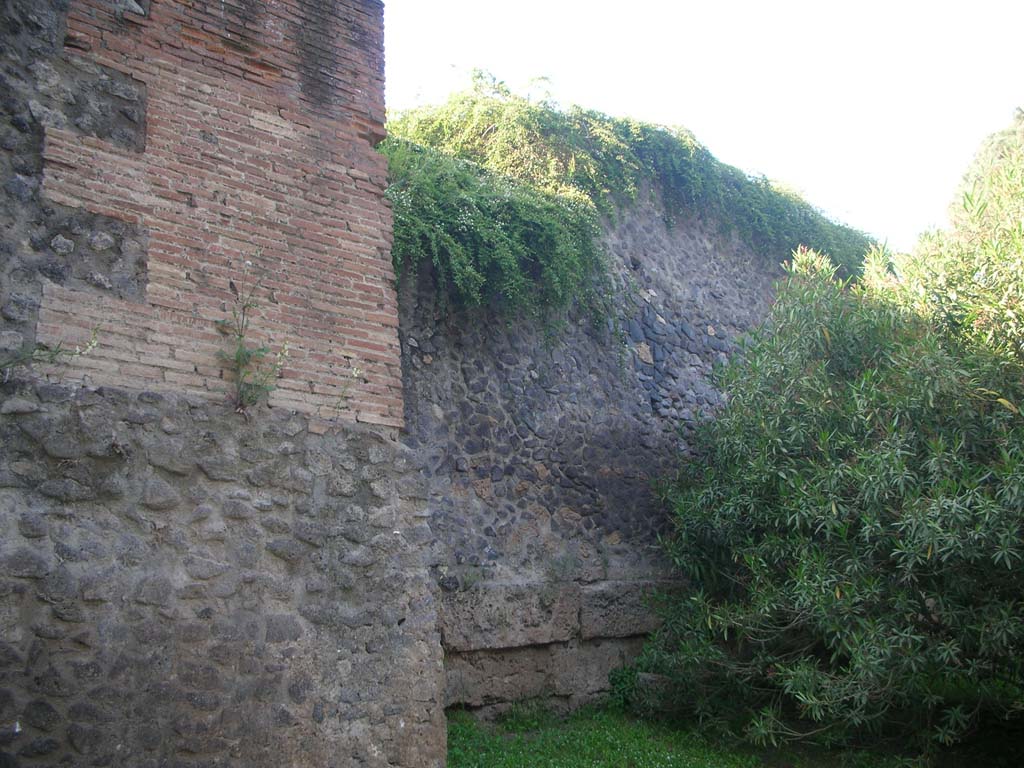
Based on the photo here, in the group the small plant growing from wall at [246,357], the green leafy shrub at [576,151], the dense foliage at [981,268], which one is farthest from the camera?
the green leafy shrub at [576,151]

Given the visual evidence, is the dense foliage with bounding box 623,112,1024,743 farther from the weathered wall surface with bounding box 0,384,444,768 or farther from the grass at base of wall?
the weathered wall surface with bounding box 0,384,444,768

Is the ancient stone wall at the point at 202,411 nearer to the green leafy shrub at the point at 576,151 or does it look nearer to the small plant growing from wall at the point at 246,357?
the small plant growing from wall at the point at 246,357

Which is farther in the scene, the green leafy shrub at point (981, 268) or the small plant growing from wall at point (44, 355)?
the green leafy shrub at point (981, 268)

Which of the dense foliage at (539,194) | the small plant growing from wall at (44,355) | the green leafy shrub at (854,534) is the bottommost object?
the green leafy shrub at (854,534)

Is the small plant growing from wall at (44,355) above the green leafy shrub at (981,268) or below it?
below

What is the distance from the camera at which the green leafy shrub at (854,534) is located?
561 cm

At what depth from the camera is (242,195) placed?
4.35m

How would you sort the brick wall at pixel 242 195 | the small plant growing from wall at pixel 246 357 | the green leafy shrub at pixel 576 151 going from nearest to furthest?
the brick wall at pixel 242 195
the small plant growing from wall at pixel 246 357
the green leafy shrub at pixel 576 151

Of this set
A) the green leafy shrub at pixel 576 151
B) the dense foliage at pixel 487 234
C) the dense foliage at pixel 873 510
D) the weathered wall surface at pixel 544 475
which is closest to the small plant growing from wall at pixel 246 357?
the weathered wall surface at pixel 544 475

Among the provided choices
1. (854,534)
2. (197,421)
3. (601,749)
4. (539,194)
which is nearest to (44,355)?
(197,421)

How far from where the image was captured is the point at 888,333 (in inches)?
261

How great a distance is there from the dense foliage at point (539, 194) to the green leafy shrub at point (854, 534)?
1.96 meters

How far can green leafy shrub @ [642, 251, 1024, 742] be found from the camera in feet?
18.4

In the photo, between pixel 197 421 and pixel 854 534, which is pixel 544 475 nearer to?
pixel 854 534
